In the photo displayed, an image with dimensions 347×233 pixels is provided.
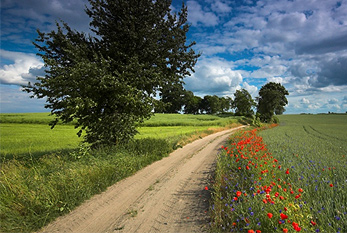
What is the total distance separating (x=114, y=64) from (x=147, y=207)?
6.95 metres

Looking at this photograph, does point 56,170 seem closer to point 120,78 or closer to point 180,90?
point 120,78

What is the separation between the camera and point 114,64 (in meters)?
8.72

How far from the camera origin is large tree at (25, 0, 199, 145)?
722 centimetres

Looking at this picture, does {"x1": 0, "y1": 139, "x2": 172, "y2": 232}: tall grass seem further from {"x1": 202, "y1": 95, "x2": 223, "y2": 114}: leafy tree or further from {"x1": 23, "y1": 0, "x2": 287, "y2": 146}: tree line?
{"x1": 202, "y1": 95, "x2": 223, "y2": 114}: leafy tree

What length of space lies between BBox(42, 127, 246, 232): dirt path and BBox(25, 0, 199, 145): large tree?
333cm

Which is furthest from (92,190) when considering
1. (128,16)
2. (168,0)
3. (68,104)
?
(168,0)

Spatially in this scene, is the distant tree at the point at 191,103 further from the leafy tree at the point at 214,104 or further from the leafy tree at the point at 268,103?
the leafy tree at the point at 268,103

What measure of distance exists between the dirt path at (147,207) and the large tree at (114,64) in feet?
10.9

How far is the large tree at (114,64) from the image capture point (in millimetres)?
7223

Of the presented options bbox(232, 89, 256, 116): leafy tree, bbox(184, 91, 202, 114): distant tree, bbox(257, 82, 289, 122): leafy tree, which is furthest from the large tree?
bbox(184, 91, 202, 114): distant tree

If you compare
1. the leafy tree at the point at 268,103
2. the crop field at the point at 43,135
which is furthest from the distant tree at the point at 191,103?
the crop field at the point at 43,135

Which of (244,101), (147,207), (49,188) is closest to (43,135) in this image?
(49,188)

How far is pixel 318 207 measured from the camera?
3.26 meters

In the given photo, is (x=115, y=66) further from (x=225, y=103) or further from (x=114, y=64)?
(x=225, y=103)
